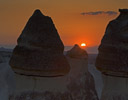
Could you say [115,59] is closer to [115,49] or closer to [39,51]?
[115,49]

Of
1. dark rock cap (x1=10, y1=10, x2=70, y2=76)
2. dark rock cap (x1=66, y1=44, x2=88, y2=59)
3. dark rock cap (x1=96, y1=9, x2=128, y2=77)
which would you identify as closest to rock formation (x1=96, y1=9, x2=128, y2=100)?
dark rock cap (x1=96, y1=9, x2=128, y2=77)

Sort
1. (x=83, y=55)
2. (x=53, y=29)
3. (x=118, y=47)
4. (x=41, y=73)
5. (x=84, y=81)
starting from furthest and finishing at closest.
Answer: (x=83, y=55) → (x=84, y=81) → (x=118, y=47) → (x=53, y=29) → (x=41, y=73)

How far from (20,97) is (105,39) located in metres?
3.90

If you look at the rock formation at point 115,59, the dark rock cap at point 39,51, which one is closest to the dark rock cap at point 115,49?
the rock formation at point 115,59

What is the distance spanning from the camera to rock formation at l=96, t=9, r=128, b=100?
30.6ft

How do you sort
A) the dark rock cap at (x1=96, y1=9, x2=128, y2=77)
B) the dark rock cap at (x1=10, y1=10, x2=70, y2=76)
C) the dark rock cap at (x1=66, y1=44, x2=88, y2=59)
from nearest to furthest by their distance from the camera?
the dark rock cap at (x1=10, y1=10, x2=70, y2=76) → the dark rock cap at (x1=96, y1=9, x2=128, y2=77) → the dark rock cap at (x1=66, y1=44, x2=88, y2=59)

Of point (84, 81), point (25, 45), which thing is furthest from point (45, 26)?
point (84, 81)

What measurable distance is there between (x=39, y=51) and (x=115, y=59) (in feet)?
10.1

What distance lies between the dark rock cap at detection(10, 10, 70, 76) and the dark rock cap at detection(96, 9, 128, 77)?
2140 millimetres

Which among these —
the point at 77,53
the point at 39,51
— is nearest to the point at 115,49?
the point at 39,51

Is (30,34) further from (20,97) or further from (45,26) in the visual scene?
(20,97)

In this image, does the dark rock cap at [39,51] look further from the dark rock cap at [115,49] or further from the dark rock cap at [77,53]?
the dark rock cap at [77,53]

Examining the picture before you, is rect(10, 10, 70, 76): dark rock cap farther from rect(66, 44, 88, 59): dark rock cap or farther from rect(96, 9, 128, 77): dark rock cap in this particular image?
rect(66, 44, 88, 59): dark rock cap

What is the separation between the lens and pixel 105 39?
985cm
